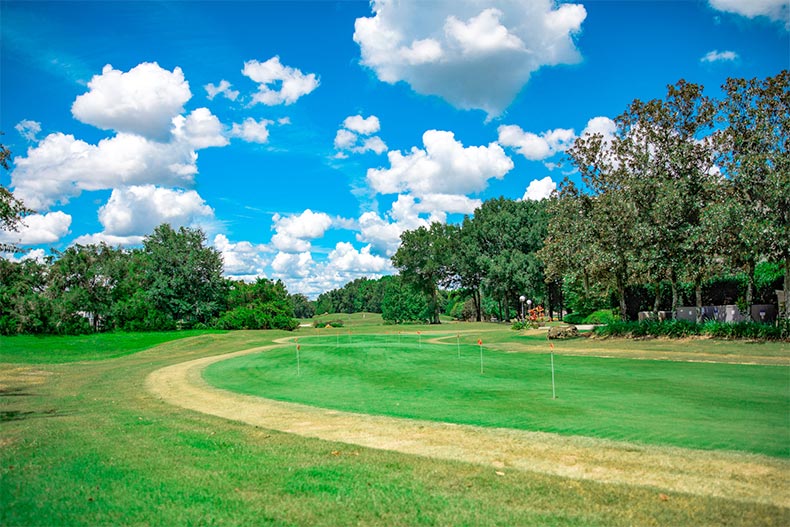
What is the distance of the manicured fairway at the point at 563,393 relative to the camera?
34.1ft

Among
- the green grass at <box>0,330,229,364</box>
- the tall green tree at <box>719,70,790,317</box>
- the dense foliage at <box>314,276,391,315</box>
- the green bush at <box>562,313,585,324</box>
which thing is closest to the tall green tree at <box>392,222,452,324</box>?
the green bush at <box>562,313,585,324</box>

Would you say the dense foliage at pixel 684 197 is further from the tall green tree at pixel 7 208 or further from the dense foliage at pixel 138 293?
the dense foliage at pixel 138 293

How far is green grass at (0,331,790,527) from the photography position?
588cm

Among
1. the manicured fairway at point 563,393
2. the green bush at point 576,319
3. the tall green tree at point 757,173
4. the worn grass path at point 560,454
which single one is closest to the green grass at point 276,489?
the worn grass path at point 560,454

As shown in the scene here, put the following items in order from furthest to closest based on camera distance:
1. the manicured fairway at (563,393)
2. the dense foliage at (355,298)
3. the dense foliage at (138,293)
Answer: the dense foliage at (355,298) → the dense foliage at (138,293) → the manicured fairway at (563,393)

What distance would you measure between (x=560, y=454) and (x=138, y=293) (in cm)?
6217

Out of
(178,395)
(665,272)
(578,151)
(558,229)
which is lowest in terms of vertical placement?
(178,395)

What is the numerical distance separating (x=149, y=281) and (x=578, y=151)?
5233cm

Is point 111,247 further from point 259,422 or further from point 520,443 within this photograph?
point 520,443

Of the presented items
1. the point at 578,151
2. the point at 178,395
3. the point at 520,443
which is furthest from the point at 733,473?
the point at 578,151

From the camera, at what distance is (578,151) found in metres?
37.7

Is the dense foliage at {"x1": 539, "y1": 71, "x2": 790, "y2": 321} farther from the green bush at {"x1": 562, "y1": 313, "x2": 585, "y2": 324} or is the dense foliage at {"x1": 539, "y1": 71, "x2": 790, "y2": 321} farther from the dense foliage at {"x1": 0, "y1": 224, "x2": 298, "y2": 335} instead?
the dense foliage at {"x1": 0, "y1": 224, "x2": 298, "y2": 335}

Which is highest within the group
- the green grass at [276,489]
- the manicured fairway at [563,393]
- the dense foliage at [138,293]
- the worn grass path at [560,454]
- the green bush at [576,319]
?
the dense foliage at [138,293]

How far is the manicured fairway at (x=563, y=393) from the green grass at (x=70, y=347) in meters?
16.7
